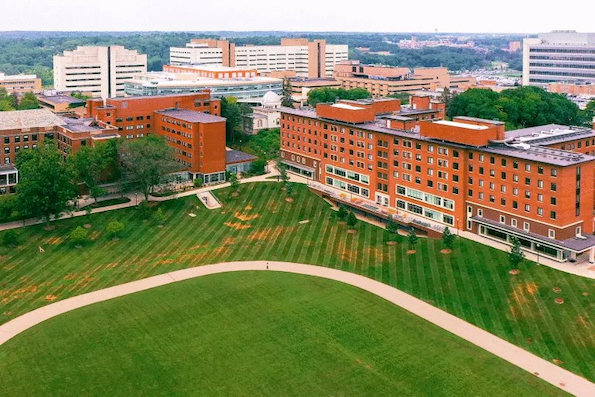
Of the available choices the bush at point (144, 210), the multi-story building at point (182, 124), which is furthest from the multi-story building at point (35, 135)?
the bush at point (144, 210)

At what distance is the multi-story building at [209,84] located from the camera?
173625 millimetres

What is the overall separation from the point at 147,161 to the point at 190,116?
23359mm

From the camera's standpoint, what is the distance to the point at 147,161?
326 feet

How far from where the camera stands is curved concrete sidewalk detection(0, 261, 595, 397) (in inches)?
2170

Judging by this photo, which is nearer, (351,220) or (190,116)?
(351,220)

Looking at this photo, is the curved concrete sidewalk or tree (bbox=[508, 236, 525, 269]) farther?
tree (bbox=[508, 236, 525, 269])

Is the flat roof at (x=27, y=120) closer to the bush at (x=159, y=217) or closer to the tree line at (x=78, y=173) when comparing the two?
the tree line at (x=78, y=173)

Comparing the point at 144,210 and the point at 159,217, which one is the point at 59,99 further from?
the point at 159,217

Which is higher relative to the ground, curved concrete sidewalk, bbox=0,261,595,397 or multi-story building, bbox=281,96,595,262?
multi-story building, bbox=281,96,595,262

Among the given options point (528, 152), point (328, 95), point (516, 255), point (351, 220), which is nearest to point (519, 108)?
point (328, 95)

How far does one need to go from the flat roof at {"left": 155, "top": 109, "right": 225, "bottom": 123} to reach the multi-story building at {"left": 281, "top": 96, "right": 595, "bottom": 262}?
610 inches

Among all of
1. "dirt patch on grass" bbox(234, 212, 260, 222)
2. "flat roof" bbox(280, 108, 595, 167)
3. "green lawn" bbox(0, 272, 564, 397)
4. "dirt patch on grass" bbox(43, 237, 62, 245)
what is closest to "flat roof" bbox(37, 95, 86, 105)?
"dirt patch on grass" bbox(43, 237, 62, 245)

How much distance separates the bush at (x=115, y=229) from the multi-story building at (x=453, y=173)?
1391 inches

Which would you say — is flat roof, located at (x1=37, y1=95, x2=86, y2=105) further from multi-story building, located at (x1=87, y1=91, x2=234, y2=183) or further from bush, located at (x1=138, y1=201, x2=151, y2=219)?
bush, located at (x1=138, y1=201, x2=151, y2=219)
